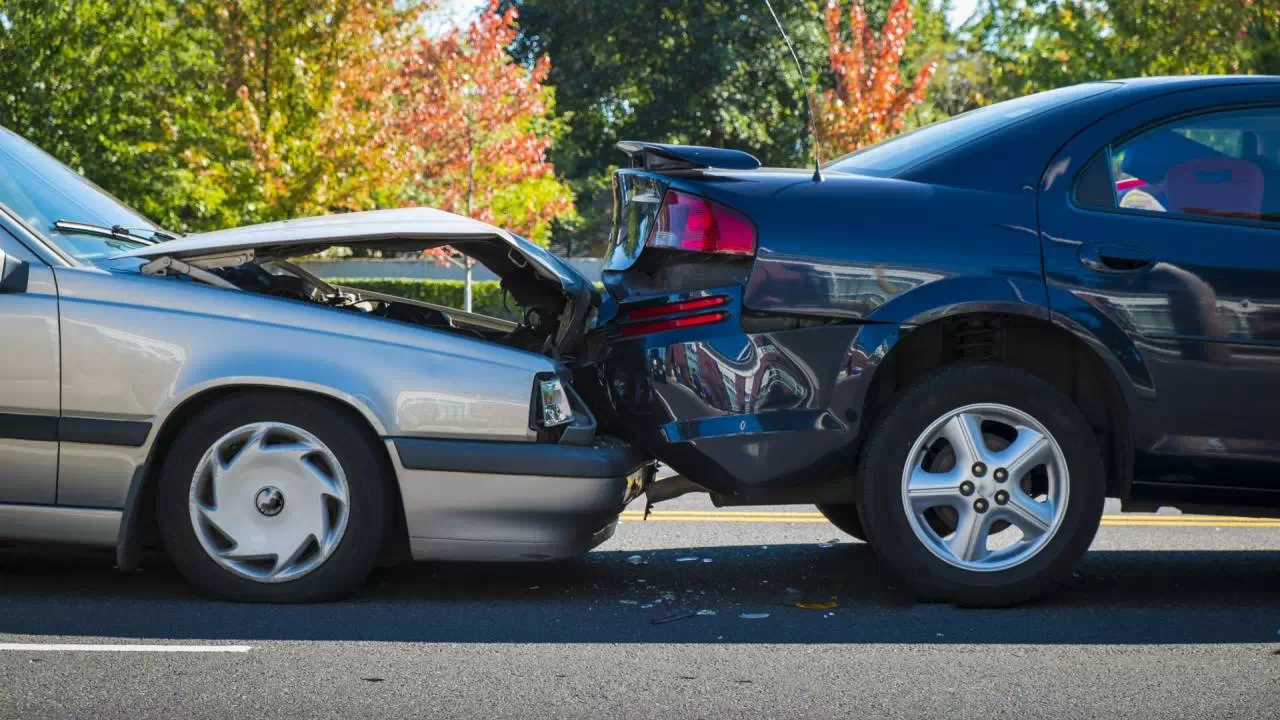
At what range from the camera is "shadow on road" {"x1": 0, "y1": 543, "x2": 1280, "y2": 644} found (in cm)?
439

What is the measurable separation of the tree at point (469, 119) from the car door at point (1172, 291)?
20.1 metres

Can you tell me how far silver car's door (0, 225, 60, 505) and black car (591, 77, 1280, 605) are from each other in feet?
5.86

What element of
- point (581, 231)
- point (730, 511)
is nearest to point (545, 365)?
point (730, 511)

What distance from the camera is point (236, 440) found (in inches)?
182

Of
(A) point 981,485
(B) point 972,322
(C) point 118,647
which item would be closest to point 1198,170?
(B) point 972,322

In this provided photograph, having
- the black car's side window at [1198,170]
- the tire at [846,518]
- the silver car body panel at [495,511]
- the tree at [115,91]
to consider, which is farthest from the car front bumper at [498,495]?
the tree at [115,91]

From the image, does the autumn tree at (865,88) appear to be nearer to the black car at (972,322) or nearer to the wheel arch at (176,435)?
the black car at (972,322)

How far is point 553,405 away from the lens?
470cm

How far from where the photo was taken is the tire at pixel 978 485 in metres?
4.66

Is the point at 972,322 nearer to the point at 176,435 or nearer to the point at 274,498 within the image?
the point at 274,498

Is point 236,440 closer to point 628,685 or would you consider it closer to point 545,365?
point 545,365

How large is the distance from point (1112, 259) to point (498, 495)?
208 centimetres

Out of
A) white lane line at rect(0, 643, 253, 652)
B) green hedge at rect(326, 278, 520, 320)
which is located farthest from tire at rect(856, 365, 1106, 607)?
green hedge at rect(326, 278, 520, 320)

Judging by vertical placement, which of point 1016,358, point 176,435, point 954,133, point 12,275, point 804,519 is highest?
point 954,133
